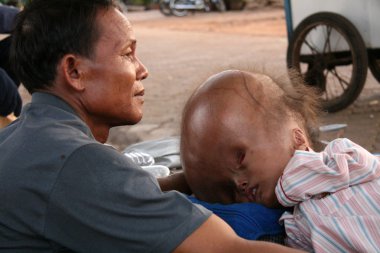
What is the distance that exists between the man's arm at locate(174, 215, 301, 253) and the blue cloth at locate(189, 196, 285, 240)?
0.31 meters

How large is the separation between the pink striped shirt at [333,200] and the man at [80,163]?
8.5 inches

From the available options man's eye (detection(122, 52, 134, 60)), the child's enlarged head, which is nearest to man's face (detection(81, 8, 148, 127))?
man's eye (detection(122, 52, 134, 60))

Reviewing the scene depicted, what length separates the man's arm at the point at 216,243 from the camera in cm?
129

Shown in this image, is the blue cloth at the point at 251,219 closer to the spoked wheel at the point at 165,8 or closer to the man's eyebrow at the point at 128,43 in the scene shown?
the man's eyebrow at the point at 128,43

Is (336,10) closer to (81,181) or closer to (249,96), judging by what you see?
(249,96)

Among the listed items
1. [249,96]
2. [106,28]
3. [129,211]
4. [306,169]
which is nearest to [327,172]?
[306,169]

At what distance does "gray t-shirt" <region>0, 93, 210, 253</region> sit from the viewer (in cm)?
130

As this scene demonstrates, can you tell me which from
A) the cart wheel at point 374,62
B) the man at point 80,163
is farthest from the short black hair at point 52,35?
the cart wheel at point 374,62

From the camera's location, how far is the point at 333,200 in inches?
61.2

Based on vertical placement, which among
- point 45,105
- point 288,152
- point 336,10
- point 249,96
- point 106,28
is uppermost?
point 106,28

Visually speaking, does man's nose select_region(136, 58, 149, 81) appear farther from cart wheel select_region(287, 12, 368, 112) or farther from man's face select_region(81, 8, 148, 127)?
cart wheel select_region(287, 12, 368, 112)

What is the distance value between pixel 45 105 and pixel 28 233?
30 cm

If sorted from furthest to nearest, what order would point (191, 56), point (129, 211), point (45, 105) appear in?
point (191, 56)
point (45, 105)
point (129, 211)

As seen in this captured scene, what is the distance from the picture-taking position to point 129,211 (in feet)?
4.25
